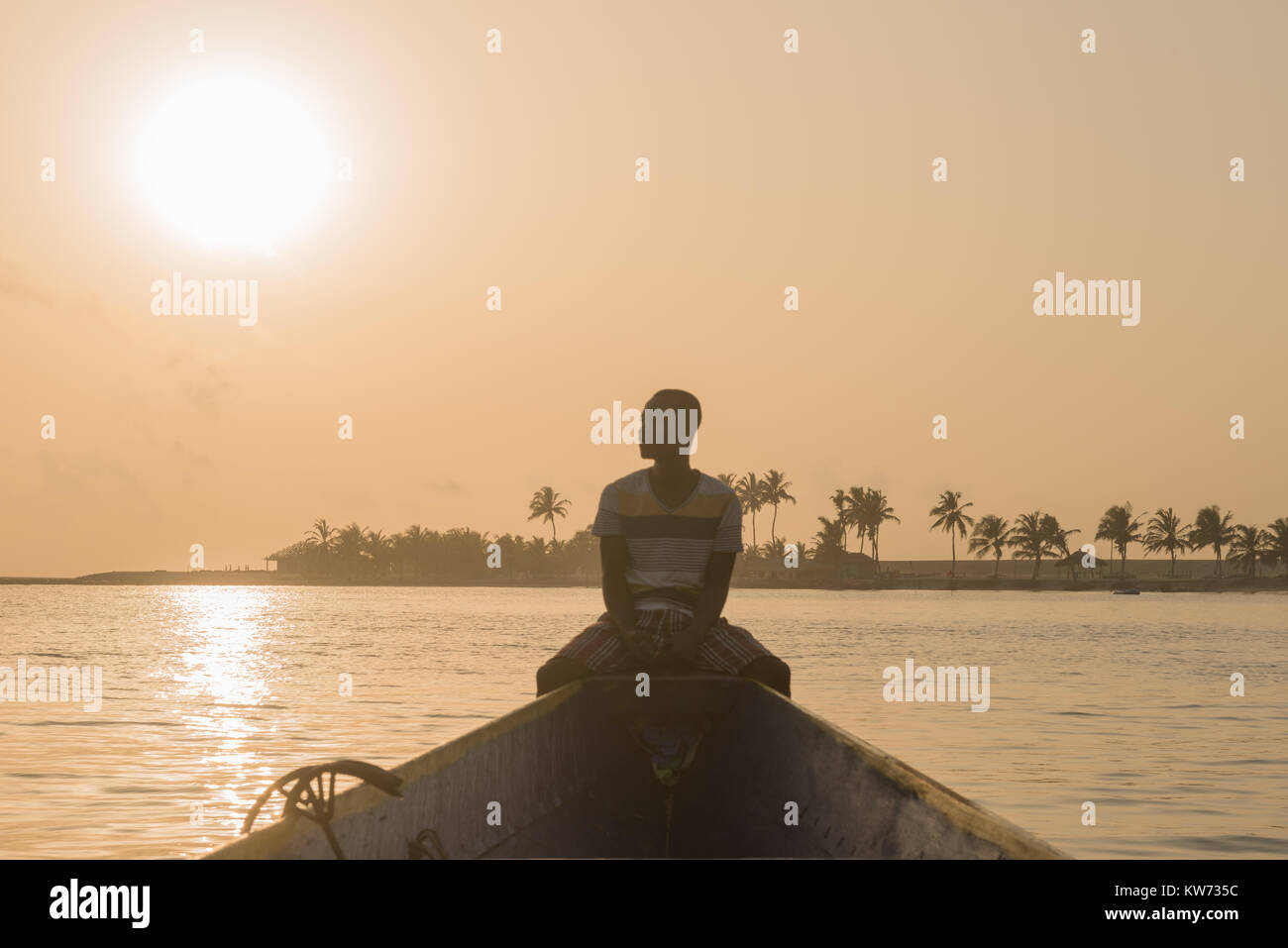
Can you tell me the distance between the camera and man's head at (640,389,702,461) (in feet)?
20.9

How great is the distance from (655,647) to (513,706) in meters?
13.6

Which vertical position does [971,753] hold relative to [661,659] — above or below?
below

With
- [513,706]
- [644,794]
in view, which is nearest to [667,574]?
[644,794]

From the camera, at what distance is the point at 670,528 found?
656cm

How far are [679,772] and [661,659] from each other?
1.92 ft

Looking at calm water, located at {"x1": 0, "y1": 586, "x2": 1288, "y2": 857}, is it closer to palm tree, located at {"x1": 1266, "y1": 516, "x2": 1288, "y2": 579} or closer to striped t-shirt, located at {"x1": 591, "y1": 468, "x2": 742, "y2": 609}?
striped t-shirt, located at {"x1": 591, "y1": 468, "x2": 742, "y2": 609}

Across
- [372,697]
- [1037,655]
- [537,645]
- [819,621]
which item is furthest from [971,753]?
[819,621]

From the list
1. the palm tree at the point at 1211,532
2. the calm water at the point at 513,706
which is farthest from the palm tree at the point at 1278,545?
the calm water at the point at 513,706

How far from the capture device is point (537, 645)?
38.5 m
